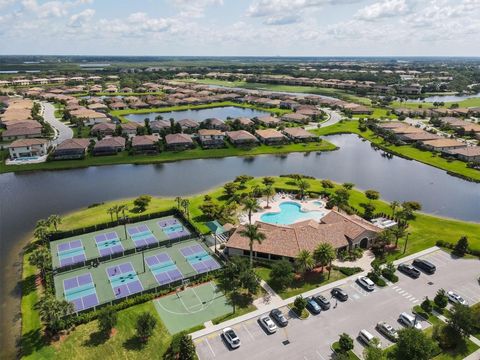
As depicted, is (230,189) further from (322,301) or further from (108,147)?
(108,147)

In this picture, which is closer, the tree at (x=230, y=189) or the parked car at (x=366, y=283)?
the parked car at (x=366, y=283)

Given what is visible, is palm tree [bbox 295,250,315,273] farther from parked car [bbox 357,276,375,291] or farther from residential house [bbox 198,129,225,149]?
residential house [bbox 198,129,225,149]

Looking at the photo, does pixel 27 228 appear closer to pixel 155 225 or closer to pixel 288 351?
pixel 155 225

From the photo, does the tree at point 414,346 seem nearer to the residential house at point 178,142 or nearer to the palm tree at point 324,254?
the palm tree at point 324,254

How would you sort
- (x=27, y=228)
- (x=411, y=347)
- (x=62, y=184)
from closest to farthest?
1. (x=411, y=347)
2. (x=27, y=228)
3. (x=62, y=184)

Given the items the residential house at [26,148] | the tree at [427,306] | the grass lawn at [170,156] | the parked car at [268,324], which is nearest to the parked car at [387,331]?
the tree at [427,306]

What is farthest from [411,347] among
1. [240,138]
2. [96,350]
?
[240,138]
